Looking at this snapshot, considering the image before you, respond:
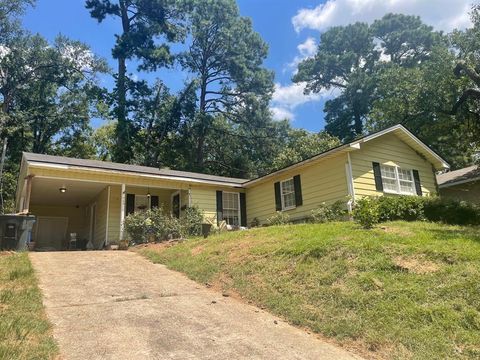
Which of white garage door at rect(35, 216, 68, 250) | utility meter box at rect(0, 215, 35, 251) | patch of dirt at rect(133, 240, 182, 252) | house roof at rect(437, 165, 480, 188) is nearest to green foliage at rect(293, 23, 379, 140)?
house roof at rect(437, 165, 480, 188)

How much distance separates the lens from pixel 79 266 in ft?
32.4

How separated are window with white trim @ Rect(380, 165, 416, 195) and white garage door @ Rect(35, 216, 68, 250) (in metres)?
18.2

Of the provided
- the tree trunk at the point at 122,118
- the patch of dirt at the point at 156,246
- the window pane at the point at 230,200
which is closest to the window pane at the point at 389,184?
the window pane at the point at 230,200

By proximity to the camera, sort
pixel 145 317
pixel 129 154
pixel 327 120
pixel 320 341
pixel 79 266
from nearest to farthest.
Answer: pixel 320 341 < pixel 145 317 < pixel 79 266 < pixel 129 154 < pixel 327 120

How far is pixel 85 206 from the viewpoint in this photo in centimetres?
2309

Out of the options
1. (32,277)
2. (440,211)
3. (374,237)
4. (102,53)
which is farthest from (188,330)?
(102,53)

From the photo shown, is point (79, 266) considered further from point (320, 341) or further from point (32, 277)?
point (320, 341)

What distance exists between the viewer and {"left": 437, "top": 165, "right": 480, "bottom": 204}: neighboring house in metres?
19.3

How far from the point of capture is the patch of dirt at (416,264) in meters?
6.40

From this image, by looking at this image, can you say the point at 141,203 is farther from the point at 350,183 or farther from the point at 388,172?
the point at 388,172

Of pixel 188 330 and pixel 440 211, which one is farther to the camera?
pixel 440 211

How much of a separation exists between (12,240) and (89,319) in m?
7.81

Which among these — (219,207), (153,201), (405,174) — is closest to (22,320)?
(153,201)

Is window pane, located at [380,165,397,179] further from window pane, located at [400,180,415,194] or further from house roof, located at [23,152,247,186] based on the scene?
house roof, located at [23,152,247,186]
